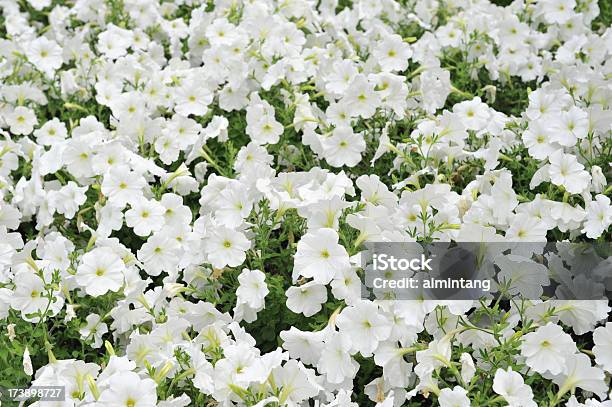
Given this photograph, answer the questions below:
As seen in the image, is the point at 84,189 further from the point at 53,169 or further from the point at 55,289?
the point at 55,289

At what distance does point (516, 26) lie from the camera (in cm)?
480

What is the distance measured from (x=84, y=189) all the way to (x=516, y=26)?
2638 millimetres

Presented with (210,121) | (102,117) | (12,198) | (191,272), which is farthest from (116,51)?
(191,272)

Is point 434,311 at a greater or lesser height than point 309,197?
lesser

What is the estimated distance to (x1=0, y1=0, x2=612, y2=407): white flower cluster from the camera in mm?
2969

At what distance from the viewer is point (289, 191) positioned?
3.48 meters

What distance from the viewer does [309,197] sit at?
133 inches

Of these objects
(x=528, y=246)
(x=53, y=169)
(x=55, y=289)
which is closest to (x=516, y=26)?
(x=528, y=246)

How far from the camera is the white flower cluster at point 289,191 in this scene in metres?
2.97

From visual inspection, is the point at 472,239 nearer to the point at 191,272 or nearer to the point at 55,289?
the point at 191,272

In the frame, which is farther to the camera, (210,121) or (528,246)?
(210,121)

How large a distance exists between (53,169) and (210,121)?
0.89m

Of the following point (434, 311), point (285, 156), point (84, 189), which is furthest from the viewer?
point (285, 156)

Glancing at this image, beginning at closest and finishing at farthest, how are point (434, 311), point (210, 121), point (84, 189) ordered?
point (434, 311) < point (84, 189) < point (210, 121)
